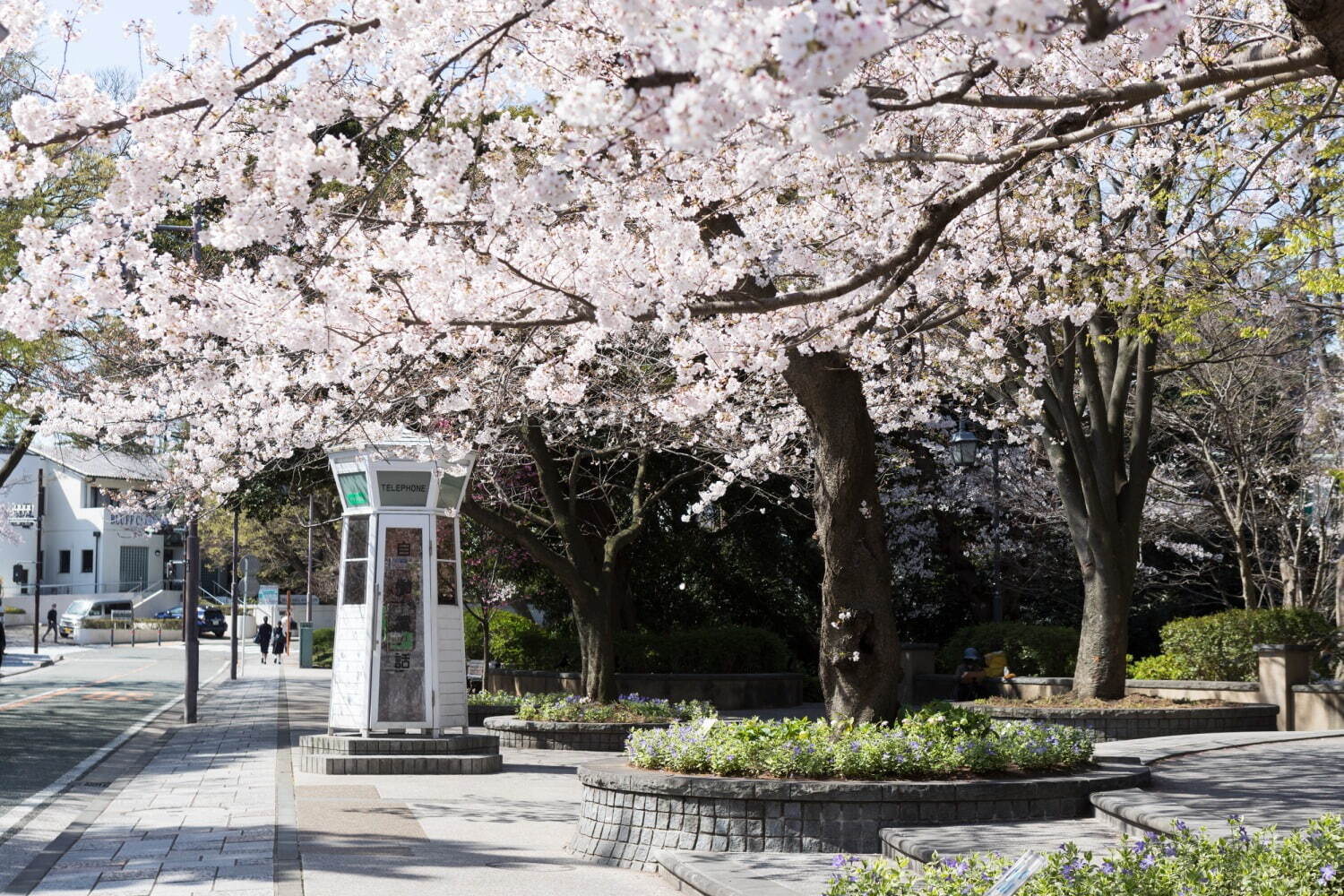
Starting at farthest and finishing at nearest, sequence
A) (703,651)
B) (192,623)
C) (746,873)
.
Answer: (703,651)
(192,623)
(746,873)

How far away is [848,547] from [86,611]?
59.2 metres

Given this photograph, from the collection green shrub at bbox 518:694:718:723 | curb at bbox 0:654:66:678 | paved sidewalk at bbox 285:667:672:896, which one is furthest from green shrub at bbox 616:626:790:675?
curb at bbox 0:654:66:678

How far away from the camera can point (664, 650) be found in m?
25.3

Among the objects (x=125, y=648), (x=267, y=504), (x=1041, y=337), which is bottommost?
(x=125, y=648)

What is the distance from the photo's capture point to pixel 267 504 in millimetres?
24969

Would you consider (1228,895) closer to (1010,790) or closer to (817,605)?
(1010,790)

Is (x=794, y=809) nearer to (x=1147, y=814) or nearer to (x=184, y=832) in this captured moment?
(x=1147, y=814)

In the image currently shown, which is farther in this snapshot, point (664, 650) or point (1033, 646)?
point (664, 650)

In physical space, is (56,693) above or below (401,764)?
below

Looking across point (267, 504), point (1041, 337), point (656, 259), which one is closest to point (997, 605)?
point (1041, 337)

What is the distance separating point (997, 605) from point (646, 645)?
21.1 ft

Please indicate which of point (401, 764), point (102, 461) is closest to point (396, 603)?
point (401, 764)

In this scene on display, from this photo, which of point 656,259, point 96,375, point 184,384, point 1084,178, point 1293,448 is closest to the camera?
point 656,259

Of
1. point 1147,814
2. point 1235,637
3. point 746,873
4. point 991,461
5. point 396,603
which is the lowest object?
point 746,873
